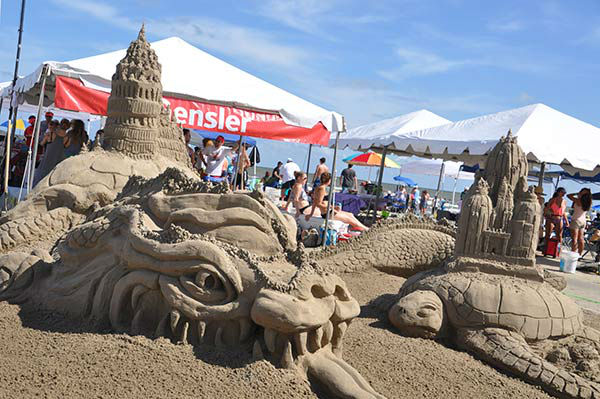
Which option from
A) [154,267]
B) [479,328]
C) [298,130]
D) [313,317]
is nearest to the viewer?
[313,317]

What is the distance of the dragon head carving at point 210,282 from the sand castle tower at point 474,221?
2647 millimetres

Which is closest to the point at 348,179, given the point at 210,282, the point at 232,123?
the point at 232,123

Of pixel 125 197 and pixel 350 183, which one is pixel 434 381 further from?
pixel 350 183

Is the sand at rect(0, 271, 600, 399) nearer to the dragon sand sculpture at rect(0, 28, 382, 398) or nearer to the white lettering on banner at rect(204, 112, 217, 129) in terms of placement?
the dragon sand sculpture at rect(0, 28, 382, 398)

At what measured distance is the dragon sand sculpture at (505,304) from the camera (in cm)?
456

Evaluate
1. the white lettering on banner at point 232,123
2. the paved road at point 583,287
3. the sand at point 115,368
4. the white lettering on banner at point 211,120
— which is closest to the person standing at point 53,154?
the white lettering on banner at point 211,120

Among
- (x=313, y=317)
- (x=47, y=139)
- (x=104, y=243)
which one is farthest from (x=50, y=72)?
(x=313, y=317)

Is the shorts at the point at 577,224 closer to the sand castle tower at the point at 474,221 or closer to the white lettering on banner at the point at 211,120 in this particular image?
the sand castle tower at the point at 474,221

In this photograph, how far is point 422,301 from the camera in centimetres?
499

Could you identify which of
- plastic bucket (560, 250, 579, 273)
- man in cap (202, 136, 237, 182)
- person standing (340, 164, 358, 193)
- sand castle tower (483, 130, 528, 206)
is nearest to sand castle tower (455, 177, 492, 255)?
sand castle tower (483, 130, 528, 206)

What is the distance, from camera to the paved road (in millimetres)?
8027

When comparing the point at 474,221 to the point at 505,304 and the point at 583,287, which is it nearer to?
the point at 505,304

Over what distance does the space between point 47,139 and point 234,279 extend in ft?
23.7

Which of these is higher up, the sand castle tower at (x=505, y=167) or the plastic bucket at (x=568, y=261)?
the sand castle tower at (x=505, y=167)
